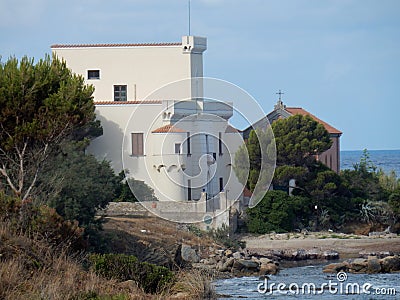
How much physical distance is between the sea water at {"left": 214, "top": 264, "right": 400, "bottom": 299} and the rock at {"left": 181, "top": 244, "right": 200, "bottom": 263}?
9.87 feet

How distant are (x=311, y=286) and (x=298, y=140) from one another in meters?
16.7

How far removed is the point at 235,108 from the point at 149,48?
8.16m

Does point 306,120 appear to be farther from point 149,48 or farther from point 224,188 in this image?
point 149,48

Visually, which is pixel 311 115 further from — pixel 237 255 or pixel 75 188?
pixel 75 188

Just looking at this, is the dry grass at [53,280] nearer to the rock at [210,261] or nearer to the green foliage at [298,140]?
the rock at [210,261]

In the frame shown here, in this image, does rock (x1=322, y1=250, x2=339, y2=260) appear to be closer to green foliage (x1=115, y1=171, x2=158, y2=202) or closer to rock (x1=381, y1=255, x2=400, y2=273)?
rock (x1=381, y1=255, x2=400, y2=273)

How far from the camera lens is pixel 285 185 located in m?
42.0

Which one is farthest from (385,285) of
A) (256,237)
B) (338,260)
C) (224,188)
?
(224,188)

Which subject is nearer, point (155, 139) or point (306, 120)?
point (155, 139)

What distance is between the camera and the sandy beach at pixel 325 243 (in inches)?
1432

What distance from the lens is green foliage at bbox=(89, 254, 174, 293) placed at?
54.8 ft

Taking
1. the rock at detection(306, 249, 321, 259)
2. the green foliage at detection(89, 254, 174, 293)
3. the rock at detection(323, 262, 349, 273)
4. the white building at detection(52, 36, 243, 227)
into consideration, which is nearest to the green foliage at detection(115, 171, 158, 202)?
the white building at detection(52, 36, 243, 227)

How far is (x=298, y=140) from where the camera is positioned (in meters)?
42.0

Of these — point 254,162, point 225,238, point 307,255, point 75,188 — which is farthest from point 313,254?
point 75,188
